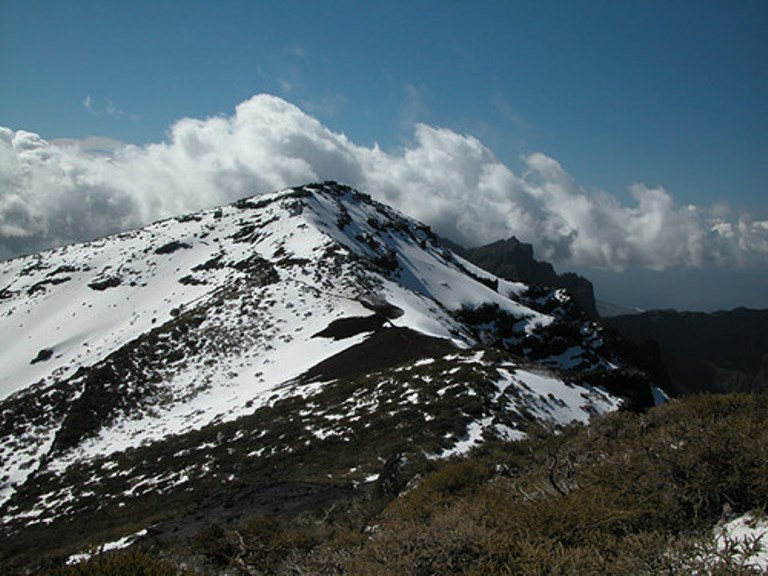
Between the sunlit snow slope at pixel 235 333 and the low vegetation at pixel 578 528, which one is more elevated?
the sunlit snow slope at pixel 235 333

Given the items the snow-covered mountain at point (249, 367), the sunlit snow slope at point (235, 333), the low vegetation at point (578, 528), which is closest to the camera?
the low vegetation at point (578, 528)

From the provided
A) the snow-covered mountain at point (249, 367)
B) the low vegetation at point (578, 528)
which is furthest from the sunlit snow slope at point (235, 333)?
the low vegetation at point (578, 528)

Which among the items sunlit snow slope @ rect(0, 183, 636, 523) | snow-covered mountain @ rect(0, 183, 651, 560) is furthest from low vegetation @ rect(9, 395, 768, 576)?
sunlit snow slope @ rect(0, 183, 636, 523)

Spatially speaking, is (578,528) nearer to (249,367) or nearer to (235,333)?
(249,367)

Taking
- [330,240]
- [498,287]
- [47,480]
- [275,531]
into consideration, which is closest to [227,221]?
[330,240]

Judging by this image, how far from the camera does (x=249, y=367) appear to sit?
4478 cm

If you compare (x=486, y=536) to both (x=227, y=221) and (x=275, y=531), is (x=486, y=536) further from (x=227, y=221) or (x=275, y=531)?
(x=227, y=221)

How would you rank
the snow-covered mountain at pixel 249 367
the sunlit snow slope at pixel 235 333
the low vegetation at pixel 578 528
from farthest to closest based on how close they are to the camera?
1. the sunlit snow slope at pixel 235 333
2. the snow-covered mountain at pixel 249 367
3. the low vegetation at pixel 578 528

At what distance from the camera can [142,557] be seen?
5949mm

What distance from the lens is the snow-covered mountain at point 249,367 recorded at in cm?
2244

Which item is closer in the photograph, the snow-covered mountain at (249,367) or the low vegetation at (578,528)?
the low vegetation at (578,528)

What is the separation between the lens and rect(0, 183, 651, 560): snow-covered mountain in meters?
22.4

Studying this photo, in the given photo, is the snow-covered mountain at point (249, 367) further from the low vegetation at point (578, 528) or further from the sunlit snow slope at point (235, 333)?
the low vegetation at point (578, 528)

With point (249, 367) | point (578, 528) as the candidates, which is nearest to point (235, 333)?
point (249, 367)
